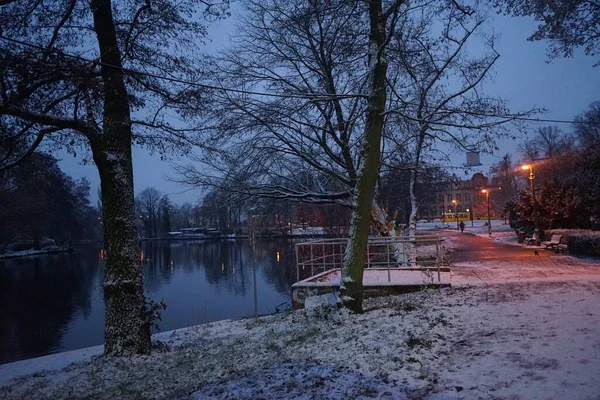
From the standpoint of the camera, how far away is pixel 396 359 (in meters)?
5.03

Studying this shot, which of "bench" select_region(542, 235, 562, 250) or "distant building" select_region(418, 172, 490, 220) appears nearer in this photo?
"bench" select_region(542, 235, 562, 250)

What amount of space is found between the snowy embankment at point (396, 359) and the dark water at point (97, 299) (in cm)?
618

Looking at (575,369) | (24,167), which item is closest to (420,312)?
(575,369)

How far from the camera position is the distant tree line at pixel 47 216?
135 ft

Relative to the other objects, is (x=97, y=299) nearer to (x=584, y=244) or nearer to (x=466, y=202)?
(x=584, y=244)

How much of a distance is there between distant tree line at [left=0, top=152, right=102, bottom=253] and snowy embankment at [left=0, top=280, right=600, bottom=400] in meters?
20.6

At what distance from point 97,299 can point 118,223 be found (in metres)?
22.4

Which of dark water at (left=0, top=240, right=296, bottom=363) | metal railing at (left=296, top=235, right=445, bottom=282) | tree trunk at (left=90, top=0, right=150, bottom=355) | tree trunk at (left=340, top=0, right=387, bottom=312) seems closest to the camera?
tree trunk at (left=90, top=0, right=150, bottom=355)

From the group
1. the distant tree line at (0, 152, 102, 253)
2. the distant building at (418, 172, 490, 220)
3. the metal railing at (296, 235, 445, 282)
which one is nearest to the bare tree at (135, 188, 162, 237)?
the distant tree line at (0, 152, 102, 253)

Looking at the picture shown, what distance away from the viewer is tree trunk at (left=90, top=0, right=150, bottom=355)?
767 centimetres

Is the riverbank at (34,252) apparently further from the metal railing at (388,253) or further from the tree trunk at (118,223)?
the tree trunk at (118,223)

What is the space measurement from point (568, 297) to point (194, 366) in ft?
19.6

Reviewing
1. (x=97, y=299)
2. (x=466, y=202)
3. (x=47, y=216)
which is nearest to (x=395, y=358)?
(x=97, y=299)

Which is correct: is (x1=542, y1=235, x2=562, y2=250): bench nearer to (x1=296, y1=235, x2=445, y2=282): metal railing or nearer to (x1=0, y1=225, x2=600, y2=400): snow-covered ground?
(x1=296, y1=235, x2=445, y2=282): metal railing
